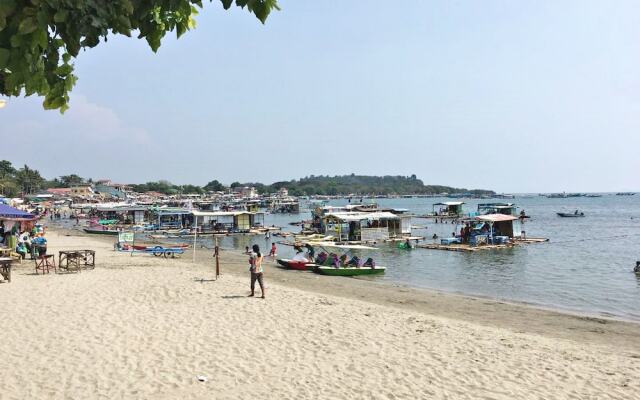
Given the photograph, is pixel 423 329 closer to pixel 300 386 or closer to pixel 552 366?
pixel 552 366

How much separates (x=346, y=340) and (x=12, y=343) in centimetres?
583

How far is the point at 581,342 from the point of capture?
467 inches

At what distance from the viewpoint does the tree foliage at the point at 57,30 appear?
218 centimetres

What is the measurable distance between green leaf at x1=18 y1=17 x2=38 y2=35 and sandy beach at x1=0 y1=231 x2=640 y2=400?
214 inches

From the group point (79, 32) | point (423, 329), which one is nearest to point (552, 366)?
point (423, 329)

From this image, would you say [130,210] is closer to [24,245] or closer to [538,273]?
[24,245]

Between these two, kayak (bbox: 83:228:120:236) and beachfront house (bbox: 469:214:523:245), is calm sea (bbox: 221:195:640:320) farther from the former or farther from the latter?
kayak (bbox: 83:228:120:236)

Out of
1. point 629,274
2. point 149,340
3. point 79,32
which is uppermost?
point 79,32

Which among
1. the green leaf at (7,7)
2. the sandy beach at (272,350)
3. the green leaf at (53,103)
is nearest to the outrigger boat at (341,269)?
the sandy beach at (272,350)

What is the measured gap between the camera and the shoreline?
13.4 meters

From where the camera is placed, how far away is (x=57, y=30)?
238cm

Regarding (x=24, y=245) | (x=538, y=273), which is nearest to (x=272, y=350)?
(x=24, y=245)

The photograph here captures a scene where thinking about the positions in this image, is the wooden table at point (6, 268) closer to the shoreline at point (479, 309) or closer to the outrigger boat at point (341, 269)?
the shoreline at point (479, 309)

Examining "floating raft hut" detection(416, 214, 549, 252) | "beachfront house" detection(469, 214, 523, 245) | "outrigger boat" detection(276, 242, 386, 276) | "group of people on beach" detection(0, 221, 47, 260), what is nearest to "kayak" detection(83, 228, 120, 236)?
"group of people on beach" detection(0, 221, 47, 260)
